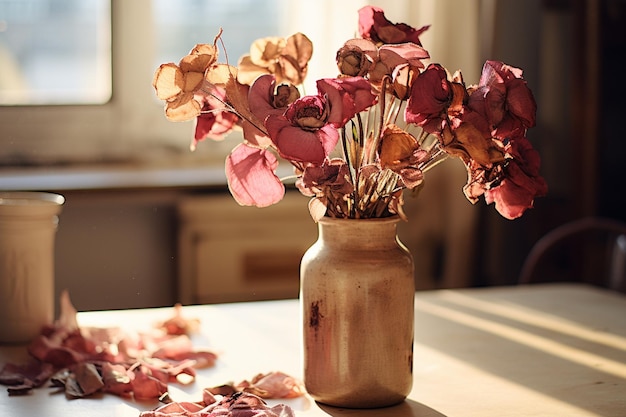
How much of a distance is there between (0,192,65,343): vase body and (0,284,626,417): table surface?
0.04 metres

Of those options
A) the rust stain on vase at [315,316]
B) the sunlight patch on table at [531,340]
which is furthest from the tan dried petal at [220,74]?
the sunlight patch on table at [531,340]

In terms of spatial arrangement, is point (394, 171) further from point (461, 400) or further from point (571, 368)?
point (571, 368)

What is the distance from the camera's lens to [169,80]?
1.04 meters

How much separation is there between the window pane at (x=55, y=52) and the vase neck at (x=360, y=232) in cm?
163

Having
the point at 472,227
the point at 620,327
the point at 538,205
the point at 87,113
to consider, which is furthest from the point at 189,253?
the point at 620,327

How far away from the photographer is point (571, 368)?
4.27ft

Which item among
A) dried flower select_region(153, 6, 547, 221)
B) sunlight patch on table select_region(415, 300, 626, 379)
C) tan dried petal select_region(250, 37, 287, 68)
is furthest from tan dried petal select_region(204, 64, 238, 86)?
sunlight patch on table select_region(415, 300, 626, 379)

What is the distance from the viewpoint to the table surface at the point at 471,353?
1136mm

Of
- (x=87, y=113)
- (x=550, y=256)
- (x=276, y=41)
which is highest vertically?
(x=276, y=41)

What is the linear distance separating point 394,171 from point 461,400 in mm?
314

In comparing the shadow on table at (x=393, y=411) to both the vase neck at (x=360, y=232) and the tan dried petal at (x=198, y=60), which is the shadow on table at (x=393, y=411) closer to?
the vase neck at (x=360, y=232)

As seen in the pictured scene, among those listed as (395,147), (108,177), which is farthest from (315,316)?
(108,177)

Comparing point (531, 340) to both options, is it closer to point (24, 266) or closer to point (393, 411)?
point (393, 411)

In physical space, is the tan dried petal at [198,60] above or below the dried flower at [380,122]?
above
